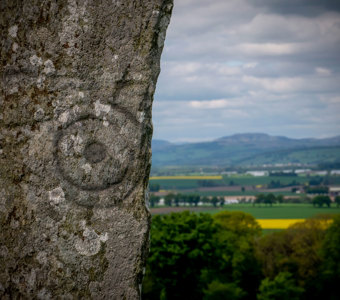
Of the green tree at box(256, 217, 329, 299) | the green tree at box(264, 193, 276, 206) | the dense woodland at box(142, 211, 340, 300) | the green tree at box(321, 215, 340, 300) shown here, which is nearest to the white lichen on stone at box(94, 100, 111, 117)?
the dense woodland at box(142, 211, 340, 300)

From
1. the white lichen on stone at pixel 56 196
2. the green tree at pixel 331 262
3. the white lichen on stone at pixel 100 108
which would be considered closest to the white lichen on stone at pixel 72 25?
the white lichen on stone at pixel 100 108

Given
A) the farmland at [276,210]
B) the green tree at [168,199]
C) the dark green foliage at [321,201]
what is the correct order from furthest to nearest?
the green tree at [168,199], the dark green foliage at [321,201], the farmland at [276,210]

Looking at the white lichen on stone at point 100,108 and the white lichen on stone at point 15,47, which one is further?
the white lichen on stone at point 100,108

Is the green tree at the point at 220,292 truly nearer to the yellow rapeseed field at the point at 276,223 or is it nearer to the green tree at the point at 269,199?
the yellow rapeseed field at the point at 276,223

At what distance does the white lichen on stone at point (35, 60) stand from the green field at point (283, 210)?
77.2 metres

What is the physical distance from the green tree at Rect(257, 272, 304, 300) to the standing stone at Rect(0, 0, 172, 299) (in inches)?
1580

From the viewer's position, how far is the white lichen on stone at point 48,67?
559 centimetres

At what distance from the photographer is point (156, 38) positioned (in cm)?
585

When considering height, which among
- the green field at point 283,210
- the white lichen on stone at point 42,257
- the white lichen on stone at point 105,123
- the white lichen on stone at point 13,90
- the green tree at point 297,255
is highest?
the white lichen on stone at point 13,90

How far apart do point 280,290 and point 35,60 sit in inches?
1615

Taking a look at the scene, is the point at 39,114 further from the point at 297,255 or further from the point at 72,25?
the point at 297,255

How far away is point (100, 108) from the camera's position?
5703 mm

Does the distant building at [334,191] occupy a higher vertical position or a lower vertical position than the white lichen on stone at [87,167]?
lower

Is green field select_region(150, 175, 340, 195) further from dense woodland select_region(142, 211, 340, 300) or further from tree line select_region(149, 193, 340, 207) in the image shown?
dense woodland select_region(142, 211, 340, 300)
